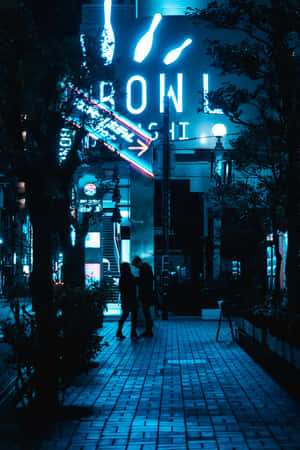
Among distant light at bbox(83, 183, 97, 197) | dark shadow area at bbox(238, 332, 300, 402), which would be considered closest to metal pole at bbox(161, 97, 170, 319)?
distant light at bbox(83, 183, 97, 197)

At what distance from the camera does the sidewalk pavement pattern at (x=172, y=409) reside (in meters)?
6.47

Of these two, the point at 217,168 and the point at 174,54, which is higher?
the point at 174,54

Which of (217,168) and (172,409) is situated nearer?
(172,409)

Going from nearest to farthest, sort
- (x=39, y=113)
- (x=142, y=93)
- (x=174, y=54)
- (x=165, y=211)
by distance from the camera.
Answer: (x=39, y=113), (x=165, y=211), (x=142, y=93), (x=174, y=54)

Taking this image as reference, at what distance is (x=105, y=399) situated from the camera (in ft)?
29.1

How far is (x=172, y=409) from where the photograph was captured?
8.16 metres

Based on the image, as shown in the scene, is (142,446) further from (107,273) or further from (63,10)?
(107,273)

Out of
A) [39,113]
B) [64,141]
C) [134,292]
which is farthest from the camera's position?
[64,141]

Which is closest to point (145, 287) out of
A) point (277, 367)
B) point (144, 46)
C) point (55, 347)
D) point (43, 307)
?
point (277, 367)

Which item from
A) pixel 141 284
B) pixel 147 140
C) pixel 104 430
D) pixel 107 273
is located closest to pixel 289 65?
pixel 104 430

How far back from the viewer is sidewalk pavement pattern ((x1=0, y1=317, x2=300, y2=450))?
255 inches

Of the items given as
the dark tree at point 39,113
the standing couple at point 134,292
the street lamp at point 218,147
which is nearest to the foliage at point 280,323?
the dark tree at point 39,113

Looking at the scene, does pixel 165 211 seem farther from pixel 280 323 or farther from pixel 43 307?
pixel 43 307

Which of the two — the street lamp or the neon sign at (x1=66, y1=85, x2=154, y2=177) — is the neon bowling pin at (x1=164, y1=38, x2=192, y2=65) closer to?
the street lamp
